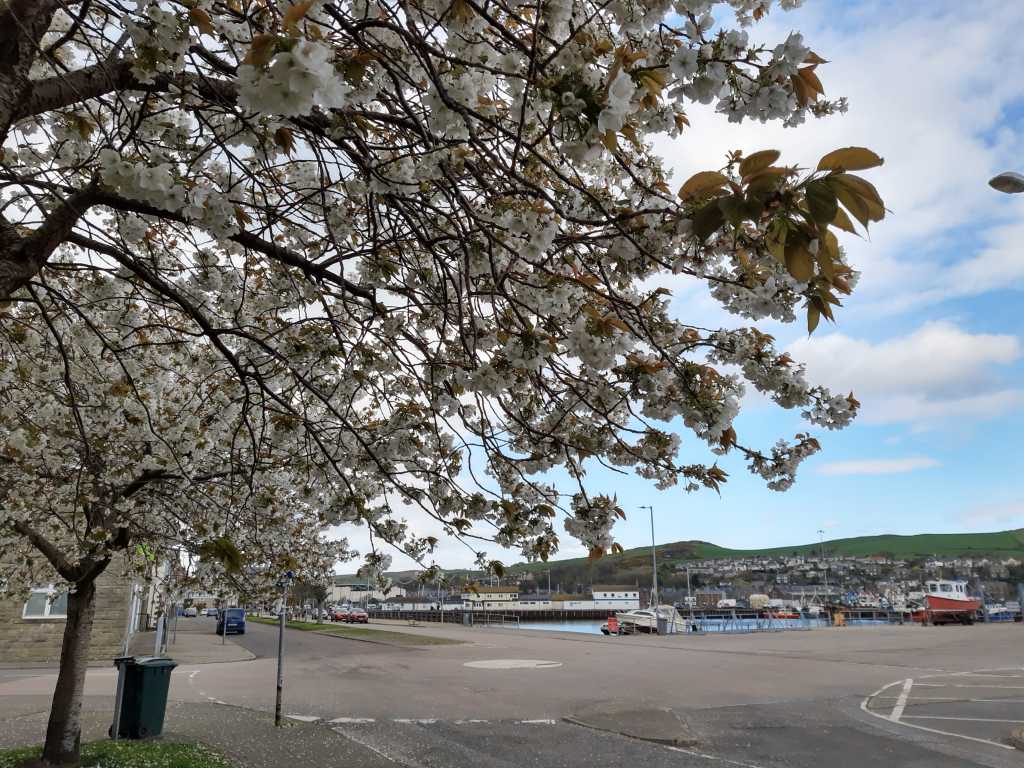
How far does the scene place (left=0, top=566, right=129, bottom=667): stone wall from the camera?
16219 mm

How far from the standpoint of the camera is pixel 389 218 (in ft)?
11.5

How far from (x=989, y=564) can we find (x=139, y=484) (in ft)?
381

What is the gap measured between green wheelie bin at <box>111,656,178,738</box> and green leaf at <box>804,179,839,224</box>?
853 cm

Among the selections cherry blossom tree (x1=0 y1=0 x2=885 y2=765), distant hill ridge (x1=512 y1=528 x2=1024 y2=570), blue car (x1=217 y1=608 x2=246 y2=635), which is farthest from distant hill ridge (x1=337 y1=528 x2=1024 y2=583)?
cherry blossom tree (x1=0 y1=0 x2=885 y2=765)

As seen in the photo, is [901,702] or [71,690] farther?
[901,702]

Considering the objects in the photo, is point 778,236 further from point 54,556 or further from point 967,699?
point 967,699

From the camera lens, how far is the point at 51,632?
16.7 metres

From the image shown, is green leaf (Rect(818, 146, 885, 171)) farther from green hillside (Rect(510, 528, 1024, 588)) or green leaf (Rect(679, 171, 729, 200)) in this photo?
green hillside (Rect(510, 528, 1024, 588))

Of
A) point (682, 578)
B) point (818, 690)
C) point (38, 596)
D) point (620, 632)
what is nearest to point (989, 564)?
point (682, 578)

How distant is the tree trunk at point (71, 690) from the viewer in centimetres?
610

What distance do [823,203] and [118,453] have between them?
6.26 m

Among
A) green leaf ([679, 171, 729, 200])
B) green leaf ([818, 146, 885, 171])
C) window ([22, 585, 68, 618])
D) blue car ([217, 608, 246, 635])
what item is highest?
green leaf ([679, 171, 729, 200])

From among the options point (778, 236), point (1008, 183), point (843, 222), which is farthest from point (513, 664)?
point (843, 222)

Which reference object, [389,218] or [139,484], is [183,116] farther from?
[139,484]
